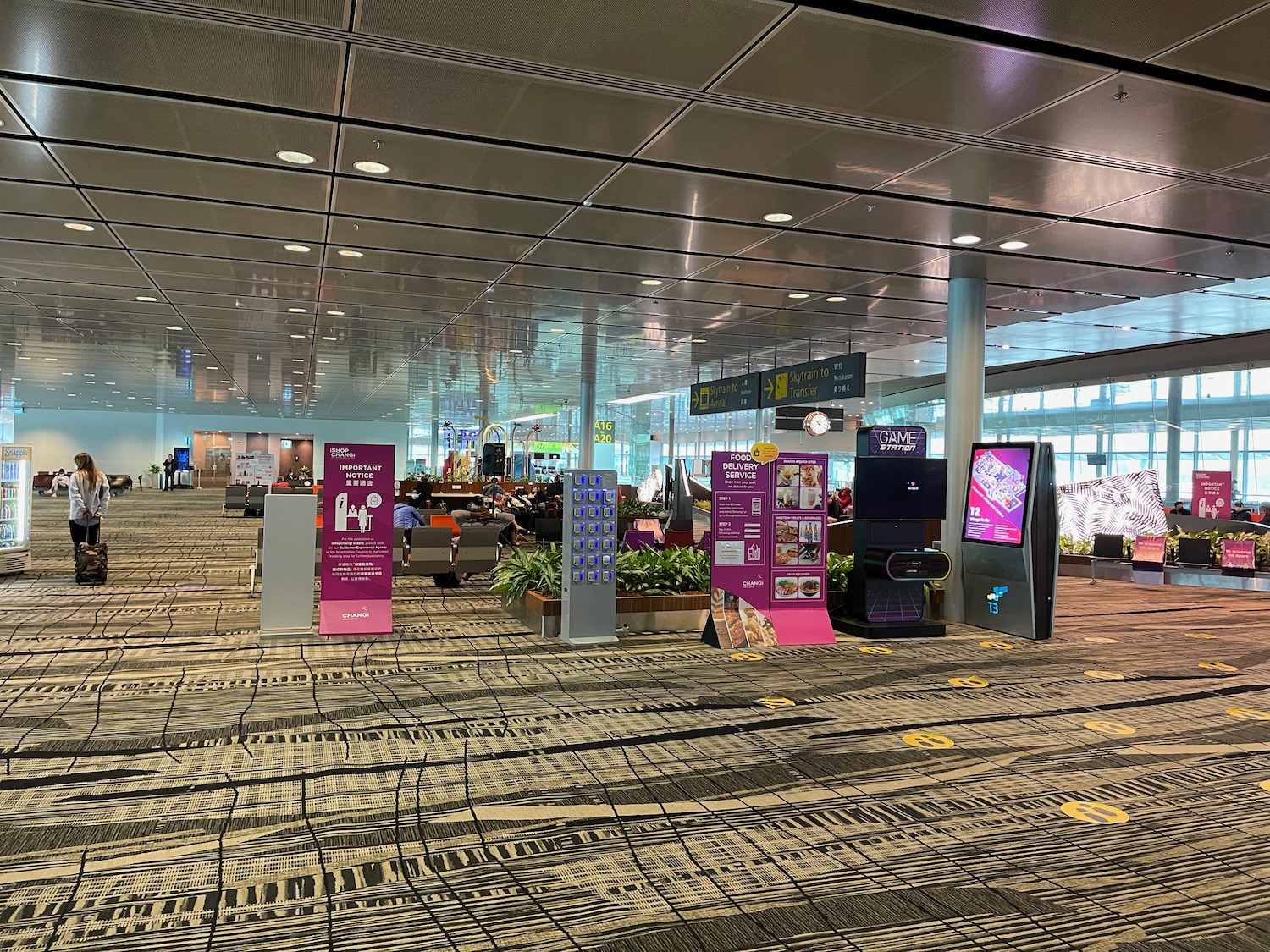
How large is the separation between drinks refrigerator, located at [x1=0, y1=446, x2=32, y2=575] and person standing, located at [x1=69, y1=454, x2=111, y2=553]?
0.81m

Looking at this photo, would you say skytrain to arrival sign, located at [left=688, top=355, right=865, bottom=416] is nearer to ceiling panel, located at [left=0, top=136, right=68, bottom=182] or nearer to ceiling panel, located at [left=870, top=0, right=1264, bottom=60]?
ceiling panel, located at [left=870, top=0, right=1264, bottom=60]

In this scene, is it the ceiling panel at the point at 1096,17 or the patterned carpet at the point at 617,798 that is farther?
the ceiling panel at the point at 1096,17

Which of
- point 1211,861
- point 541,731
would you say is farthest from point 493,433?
point 1211,861

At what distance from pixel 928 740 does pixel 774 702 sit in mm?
1154

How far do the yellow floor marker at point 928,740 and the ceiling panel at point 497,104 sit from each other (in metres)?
3.97

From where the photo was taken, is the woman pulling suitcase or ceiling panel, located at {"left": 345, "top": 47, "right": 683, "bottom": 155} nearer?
ceiling panel, located at {"left": 345, "top": 47, "right": 683, "bottom": 155}

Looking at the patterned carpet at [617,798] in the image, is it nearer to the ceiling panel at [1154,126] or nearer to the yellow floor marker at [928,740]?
the yellow floor marker at [928,740]

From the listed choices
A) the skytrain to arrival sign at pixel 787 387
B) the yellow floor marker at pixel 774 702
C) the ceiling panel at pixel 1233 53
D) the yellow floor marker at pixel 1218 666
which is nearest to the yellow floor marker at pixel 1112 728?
the yellow floor marker at pixel 774 702

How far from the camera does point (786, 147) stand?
5832mm

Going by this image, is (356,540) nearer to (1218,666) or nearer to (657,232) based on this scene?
(657,232)

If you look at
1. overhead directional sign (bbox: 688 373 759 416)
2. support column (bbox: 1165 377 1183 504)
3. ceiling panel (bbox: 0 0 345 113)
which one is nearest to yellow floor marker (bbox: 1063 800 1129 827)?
ceiling panel (bbox: 0 0 345 113)

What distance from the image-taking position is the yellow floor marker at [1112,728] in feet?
18.1

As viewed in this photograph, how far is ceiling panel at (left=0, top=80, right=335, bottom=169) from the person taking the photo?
207 inches

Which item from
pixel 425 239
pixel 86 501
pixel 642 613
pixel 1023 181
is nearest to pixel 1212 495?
pixel 1023 181
